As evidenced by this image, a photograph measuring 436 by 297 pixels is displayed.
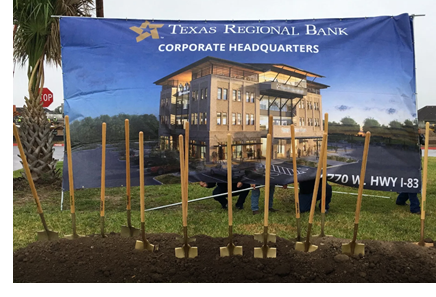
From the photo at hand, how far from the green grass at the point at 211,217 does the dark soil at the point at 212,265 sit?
3.36ft

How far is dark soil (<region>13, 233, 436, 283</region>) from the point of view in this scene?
278 cm

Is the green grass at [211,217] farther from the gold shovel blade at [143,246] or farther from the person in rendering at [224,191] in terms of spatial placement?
the gold shovel blade at [143,246]

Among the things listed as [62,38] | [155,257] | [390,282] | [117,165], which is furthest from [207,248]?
[62,38]

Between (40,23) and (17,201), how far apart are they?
3090 millimetres

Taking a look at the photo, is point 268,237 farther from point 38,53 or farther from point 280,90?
point 38,53

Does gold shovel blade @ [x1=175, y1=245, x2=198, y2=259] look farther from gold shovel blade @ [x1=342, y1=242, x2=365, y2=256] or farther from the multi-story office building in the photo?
the multi-story office building

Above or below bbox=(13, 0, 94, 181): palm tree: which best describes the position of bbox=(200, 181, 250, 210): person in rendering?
below

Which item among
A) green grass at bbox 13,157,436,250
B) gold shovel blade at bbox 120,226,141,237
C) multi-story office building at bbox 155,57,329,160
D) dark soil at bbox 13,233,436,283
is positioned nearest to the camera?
dark soil at bbox 13,233,436,283

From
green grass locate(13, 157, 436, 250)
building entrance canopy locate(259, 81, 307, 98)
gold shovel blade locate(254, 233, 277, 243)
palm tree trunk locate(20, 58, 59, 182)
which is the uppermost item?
building entrance canopy locate(259, 81, 307, 98)

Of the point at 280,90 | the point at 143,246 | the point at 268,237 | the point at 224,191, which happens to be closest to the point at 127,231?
the point at 143,246

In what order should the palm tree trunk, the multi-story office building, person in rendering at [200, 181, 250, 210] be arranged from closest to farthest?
the multi-story office building, person in rendering at [200, 181, 250, 210], the palm tree trunk

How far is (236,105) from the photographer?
16.8 ft

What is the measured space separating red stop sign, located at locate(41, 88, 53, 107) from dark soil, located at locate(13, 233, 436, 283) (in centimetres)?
487

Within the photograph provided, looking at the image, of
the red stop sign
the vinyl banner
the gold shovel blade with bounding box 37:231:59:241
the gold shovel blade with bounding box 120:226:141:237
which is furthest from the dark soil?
the red stop sign
